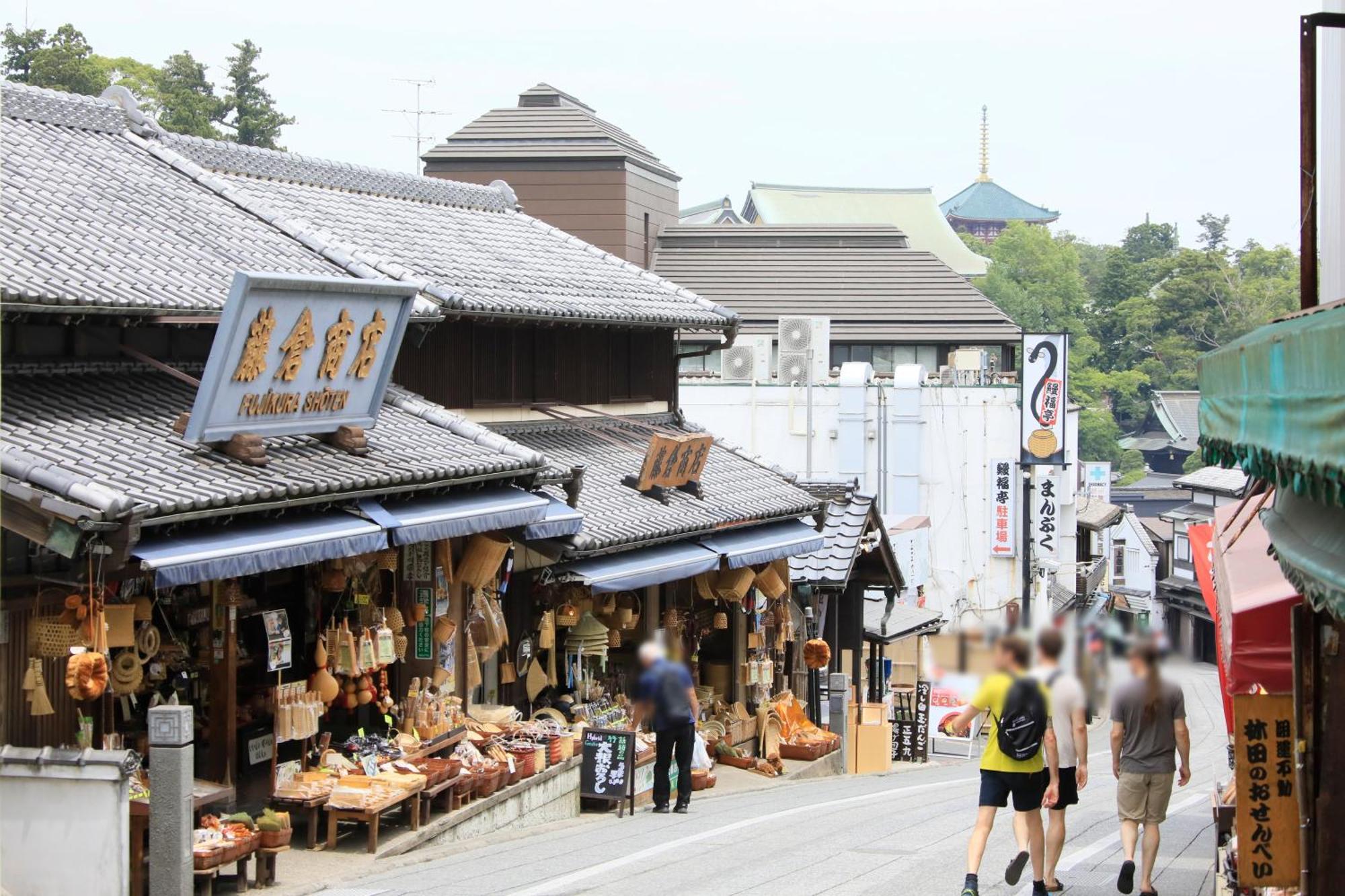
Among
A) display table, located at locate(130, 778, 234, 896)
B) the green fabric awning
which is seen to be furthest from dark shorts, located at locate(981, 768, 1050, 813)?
display table, located at locate(130, 778, 234, 896)

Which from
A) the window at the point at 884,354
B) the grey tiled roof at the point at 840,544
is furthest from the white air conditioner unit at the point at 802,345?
the grey tiled roof at the point at 840,544

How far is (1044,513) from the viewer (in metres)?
44.1

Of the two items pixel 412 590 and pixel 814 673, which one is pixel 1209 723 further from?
pixel 412 590

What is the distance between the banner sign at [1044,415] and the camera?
39.7m

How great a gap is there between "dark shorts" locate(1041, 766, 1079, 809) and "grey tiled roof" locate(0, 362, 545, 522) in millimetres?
6586

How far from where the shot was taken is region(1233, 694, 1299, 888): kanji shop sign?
32.1ft

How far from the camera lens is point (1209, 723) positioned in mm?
Answer: 42688

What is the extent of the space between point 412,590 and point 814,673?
14517mm

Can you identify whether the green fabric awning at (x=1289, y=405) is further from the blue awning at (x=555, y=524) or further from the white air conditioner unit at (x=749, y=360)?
the white air conditioner unit at (x=749, y=360)

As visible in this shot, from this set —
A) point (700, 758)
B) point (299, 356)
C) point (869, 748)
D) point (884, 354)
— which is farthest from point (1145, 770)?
point (884, 354)

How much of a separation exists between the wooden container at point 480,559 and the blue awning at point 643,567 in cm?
140

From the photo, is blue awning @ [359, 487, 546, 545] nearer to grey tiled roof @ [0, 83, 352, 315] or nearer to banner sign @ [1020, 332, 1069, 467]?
grey tiled roof @ [0, 83, 352, 315]

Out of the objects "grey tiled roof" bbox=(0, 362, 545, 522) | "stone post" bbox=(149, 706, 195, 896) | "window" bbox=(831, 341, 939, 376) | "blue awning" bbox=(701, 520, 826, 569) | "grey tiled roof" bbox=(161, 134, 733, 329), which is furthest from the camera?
"window" bbox=(831, 341, 939, 376)

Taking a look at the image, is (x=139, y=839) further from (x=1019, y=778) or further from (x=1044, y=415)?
(x=1044, y=415)
